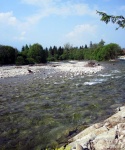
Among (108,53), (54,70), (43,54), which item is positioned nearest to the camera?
(54,70)

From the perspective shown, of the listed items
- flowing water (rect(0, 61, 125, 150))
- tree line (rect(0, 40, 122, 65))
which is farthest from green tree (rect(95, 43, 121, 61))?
flowing water (rect(0, 61, 125, 150))

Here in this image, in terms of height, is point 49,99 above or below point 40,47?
below

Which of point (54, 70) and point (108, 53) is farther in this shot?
point (108, 53)

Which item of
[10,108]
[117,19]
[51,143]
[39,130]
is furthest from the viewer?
[117,19]

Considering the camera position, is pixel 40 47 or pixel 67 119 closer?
pixel 67 119

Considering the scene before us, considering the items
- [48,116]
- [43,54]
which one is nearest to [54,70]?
[48,116]

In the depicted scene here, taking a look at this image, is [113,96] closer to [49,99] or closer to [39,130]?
[49,99]

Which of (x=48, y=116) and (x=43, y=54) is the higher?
(x=43, y=54)

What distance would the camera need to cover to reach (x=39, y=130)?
12.4 meters

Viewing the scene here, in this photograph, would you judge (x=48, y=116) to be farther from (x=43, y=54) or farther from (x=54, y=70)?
(x=43, y=54)

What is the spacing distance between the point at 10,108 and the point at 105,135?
963 cm

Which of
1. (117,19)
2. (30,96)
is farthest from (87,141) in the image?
(117,19)

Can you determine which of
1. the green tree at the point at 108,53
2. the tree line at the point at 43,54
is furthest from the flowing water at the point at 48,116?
the green tree at the point at 108,53

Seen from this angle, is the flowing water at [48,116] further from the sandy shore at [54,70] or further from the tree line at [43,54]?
the tree line at [43,54]
